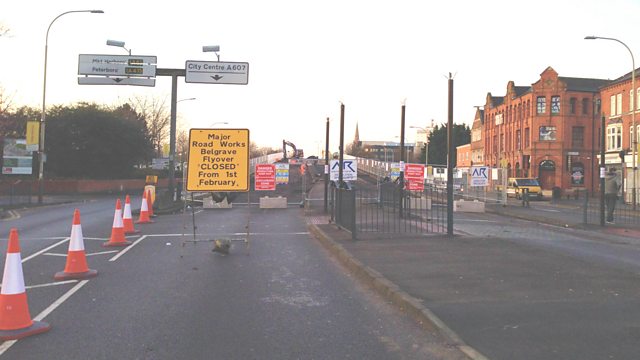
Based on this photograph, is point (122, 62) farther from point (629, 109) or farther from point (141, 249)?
point (629, 109)

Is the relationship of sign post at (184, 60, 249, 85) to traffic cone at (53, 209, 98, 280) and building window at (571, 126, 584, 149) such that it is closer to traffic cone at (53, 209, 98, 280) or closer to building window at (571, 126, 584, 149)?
traffic cone at (53, 209, 98, 280)

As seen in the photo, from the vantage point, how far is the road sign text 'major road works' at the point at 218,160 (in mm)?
11484

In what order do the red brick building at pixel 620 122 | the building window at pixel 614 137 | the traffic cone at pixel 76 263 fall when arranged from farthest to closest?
the building window at pixel 614 137
the red brick building at pixel 620 122
the traffic cone at pixel 76 263

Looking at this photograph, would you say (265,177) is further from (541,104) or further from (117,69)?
(541,104)

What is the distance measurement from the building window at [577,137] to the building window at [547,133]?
2165mm

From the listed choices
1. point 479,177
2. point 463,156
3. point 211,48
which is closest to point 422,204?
point 479,177

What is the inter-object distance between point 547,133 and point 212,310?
61151 mm

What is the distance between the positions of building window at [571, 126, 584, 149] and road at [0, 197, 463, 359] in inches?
2250

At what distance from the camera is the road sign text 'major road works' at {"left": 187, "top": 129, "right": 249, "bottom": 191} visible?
1148 cm

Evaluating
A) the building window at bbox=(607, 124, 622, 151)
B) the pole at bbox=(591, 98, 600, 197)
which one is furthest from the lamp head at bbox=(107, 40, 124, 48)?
the pole at bbox=(591, 98, 600, 197)

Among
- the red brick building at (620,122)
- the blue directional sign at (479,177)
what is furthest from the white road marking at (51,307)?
the red brick building at (620,122)

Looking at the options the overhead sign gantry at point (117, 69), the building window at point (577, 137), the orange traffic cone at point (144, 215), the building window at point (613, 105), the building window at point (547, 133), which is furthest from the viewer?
the building window at point (577, 137)

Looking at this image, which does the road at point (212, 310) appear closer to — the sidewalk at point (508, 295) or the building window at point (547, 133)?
the sidewalk at point (508, 295)

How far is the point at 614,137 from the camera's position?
4941 cm
